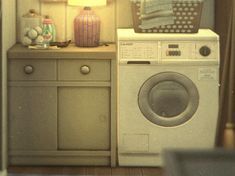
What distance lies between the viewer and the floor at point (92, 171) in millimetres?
4316

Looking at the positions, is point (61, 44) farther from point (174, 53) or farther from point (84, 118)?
point (174, 53)

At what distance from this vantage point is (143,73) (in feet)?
14.1

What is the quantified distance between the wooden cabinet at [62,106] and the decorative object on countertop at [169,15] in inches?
12.6

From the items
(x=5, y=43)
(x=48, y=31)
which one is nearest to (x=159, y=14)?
(x=48, y=31)

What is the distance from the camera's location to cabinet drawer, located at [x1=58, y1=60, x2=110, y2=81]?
171 inches

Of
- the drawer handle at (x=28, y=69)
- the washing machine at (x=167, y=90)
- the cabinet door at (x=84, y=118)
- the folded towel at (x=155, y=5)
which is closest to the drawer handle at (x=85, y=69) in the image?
the cabinet door at (x=84, y=118)

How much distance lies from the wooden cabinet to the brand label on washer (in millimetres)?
579

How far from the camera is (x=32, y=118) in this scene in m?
4.42

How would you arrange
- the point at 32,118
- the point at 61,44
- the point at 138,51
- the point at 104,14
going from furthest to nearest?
the point at 104,14 < the point at 61,44 < the point at 32,118 < the point at 138,51

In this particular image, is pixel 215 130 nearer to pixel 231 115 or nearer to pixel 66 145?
pixel 231 115

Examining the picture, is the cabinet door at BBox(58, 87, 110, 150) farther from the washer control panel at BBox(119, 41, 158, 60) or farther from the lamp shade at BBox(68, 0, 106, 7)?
the lamp shade at BBox(68, 0, 106, 7)

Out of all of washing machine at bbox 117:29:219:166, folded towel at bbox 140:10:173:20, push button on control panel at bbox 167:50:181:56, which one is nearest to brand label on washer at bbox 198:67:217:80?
washing machine at bbox 117:29:219:166

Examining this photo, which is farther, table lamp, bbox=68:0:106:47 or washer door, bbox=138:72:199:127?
table lamp, bbox=68:0:106:47

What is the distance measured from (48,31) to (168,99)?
40.9 inches
